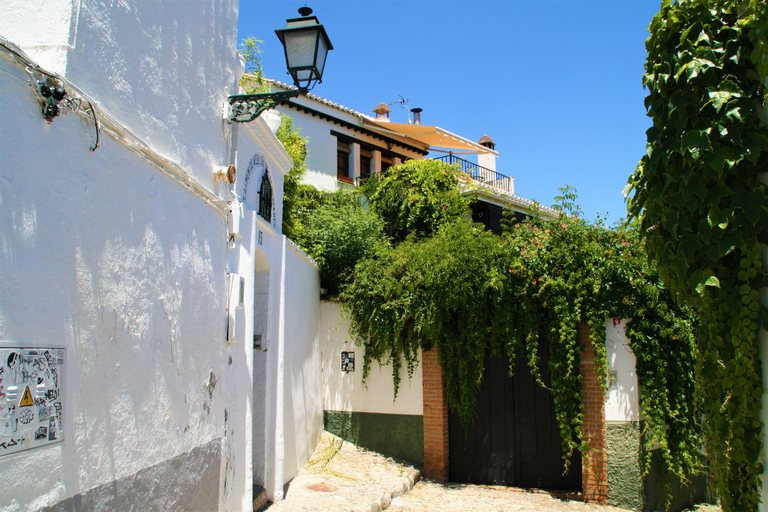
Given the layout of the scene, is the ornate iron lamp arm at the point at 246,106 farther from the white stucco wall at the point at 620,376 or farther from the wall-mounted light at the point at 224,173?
the white stucco wall at the point at 620,376

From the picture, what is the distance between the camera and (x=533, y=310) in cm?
810

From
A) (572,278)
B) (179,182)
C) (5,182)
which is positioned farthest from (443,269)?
(5,182)

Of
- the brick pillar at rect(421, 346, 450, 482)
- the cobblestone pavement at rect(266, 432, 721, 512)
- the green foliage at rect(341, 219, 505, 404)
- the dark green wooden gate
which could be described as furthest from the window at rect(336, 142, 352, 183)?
the cobblestone pavement at rect(266, 432, 721, 512)

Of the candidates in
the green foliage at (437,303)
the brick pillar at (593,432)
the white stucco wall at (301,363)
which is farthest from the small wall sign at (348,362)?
the brick pillar at (593,432)

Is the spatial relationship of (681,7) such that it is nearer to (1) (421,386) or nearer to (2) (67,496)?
(2) (67,496)

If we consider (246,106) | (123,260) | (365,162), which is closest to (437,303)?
(246,106)

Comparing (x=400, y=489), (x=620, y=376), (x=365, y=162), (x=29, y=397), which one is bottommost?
(x=400, y=489)

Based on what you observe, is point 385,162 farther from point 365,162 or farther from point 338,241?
point 338,241

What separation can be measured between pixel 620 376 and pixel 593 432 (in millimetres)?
859

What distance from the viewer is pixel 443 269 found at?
8.37 m

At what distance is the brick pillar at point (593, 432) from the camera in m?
7.46

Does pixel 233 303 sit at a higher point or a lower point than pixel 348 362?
higher

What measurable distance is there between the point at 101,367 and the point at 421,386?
6482 mm

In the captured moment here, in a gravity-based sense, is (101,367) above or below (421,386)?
above
